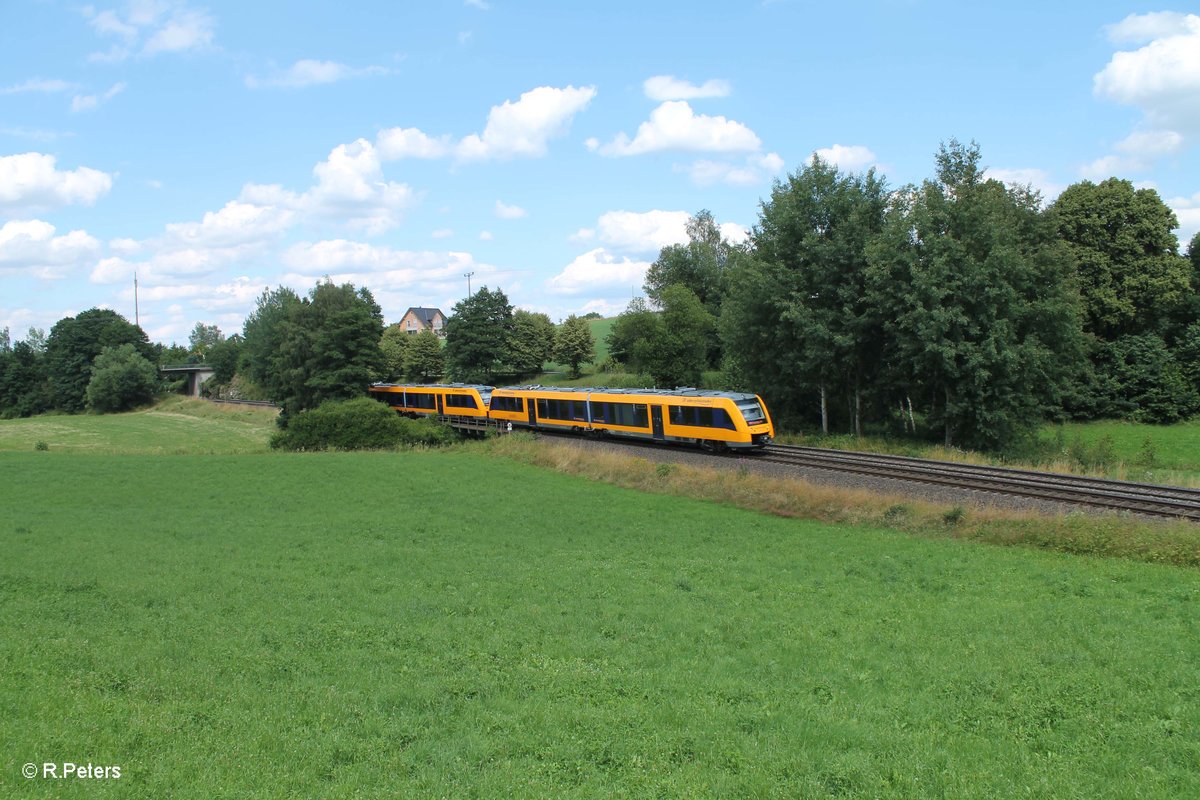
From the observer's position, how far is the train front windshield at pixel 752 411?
30125 millimetres

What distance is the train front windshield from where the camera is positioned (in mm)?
30125

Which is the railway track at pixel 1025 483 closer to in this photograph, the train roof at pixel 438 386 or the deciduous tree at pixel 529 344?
the train roof at pixel 438 386

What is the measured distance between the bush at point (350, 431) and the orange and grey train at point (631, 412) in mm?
4701

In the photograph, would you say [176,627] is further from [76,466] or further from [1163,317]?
[1163,317]

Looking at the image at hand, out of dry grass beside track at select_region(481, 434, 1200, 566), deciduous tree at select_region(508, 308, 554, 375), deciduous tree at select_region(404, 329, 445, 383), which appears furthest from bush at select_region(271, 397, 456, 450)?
deciduous tree at select_region(404, 329, 445, 383)

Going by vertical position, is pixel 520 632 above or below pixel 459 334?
below

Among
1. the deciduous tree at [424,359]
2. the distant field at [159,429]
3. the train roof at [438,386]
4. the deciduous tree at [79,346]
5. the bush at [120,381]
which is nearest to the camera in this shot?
the train roof at [438,386]

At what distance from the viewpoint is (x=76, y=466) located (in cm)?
2848

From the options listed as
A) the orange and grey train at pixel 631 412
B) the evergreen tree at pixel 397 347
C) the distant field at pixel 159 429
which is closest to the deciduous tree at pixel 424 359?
the evergreen tree at pixel 397 347

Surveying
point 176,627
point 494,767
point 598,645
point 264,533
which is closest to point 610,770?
point 494,767

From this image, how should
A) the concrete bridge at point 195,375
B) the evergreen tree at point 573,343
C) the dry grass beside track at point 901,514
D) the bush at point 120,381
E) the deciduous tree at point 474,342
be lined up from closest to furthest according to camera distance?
the dry grass beside track at point 901,514 < the deciduous tree at point 474,342 < the evergreen tree at point 573,343 < the bush at point 120,381 < the concrete bridge at point 195,375

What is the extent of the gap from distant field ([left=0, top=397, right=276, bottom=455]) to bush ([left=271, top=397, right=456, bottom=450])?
10928mm

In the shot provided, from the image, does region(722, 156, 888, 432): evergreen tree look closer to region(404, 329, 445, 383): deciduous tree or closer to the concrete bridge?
region(404, 329, 445, 383): deciduous tree

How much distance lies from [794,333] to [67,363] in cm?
10098
